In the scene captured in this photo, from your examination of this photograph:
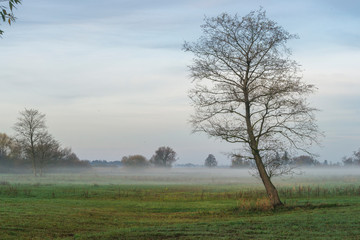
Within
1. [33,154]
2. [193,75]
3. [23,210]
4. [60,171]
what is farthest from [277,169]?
[60,171]

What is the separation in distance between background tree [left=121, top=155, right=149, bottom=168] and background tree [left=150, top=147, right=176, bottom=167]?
20.4 ft

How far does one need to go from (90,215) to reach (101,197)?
14.7 meters

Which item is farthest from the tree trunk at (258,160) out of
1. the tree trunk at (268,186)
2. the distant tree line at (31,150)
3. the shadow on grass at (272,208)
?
the distant tree line at (31,150)

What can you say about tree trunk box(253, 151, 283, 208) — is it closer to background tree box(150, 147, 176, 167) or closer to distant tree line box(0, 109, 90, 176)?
distant tree line box(0, 109, 90, 176)

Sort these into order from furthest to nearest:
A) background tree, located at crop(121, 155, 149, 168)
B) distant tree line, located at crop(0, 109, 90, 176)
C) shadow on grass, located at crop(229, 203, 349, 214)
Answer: background tree, located at crop(121, 155, 149, 168), distant tree line, located at crop(0, 109, 90, 176), shadow on grass, located at crop(229, 203, 349, 214)

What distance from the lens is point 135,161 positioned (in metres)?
168

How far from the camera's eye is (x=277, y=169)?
84.4ft

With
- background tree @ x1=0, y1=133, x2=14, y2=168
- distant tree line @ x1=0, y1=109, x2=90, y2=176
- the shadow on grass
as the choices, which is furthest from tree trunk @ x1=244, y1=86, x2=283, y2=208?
background tree @ x1=0, y1=133, x2=14, y2=168

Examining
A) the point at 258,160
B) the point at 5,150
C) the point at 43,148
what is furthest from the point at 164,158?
the point at 258,160

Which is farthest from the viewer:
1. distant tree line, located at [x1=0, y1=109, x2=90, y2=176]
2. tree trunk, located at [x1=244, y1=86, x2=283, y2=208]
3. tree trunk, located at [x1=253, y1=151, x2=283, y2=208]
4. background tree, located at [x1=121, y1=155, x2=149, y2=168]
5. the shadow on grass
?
background tree, located at [x1=121, y1=155, x2=149, y2=168]

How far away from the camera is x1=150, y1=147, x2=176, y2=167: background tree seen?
579ft

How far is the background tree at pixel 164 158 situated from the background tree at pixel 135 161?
6.23 meters

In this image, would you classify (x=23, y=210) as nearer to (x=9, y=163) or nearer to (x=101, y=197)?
(x=101, y=197)

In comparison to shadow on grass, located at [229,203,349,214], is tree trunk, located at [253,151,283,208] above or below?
above
